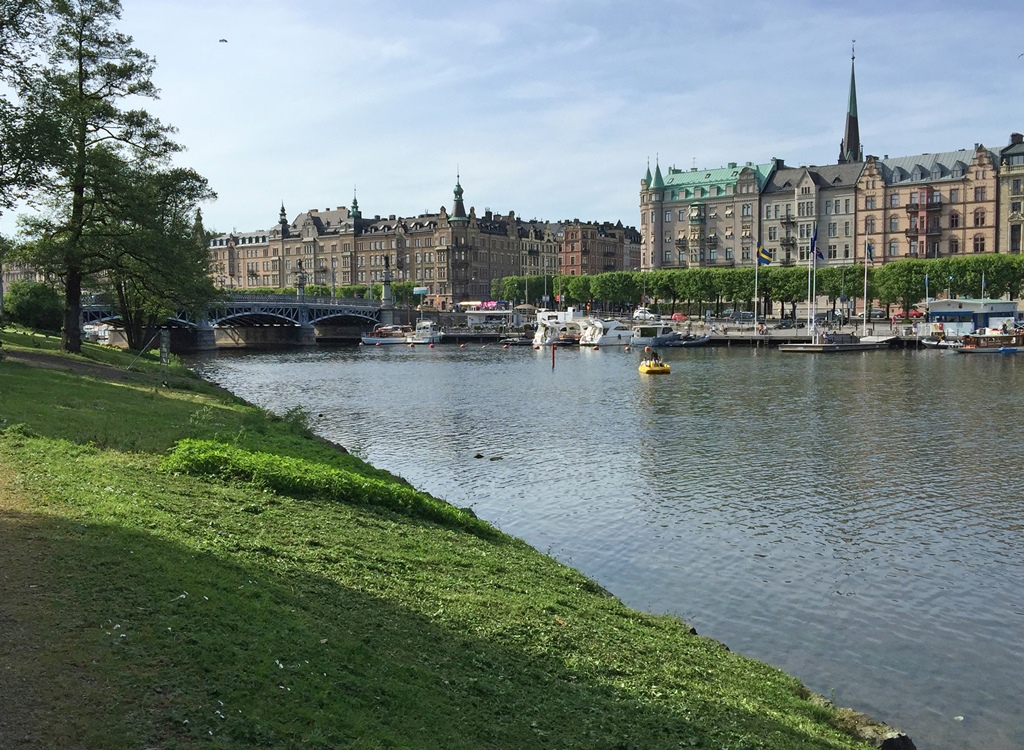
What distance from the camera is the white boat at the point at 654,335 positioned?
12475 centimetres

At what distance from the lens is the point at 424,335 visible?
5659 inches

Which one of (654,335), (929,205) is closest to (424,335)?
(654,335)

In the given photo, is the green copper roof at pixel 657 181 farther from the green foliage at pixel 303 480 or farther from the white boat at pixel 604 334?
the green foliage at pixel 303 480

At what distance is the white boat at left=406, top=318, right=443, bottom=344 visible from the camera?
142 m

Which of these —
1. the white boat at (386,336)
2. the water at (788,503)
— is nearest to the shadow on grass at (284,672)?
the water at (788,503)

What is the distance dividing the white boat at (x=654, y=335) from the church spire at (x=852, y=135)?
60.5m

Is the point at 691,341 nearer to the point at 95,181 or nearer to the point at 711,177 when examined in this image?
the point at 711,177

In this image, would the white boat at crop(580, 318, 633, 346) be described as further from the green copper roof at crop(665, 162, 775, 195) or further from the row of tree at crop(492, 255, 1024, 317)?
the green copper roof at crop(665, 162, 775, 195)

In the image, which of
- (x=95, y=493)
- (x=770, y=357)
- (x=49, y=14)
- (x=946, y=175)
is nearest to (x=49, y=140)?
(x=49, y=14)

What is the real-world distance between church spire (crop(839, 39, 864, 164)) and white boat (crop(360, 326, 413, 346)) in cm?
8381

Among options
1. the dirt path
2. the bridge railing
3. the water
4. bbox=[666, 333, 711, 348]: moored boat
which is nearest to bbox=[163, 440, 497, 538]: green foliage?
the water

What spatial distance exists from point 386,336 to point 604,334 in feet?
116

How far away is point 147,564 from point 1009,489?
2802 centimetres

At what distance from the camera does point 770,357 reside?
9731 centimetres
